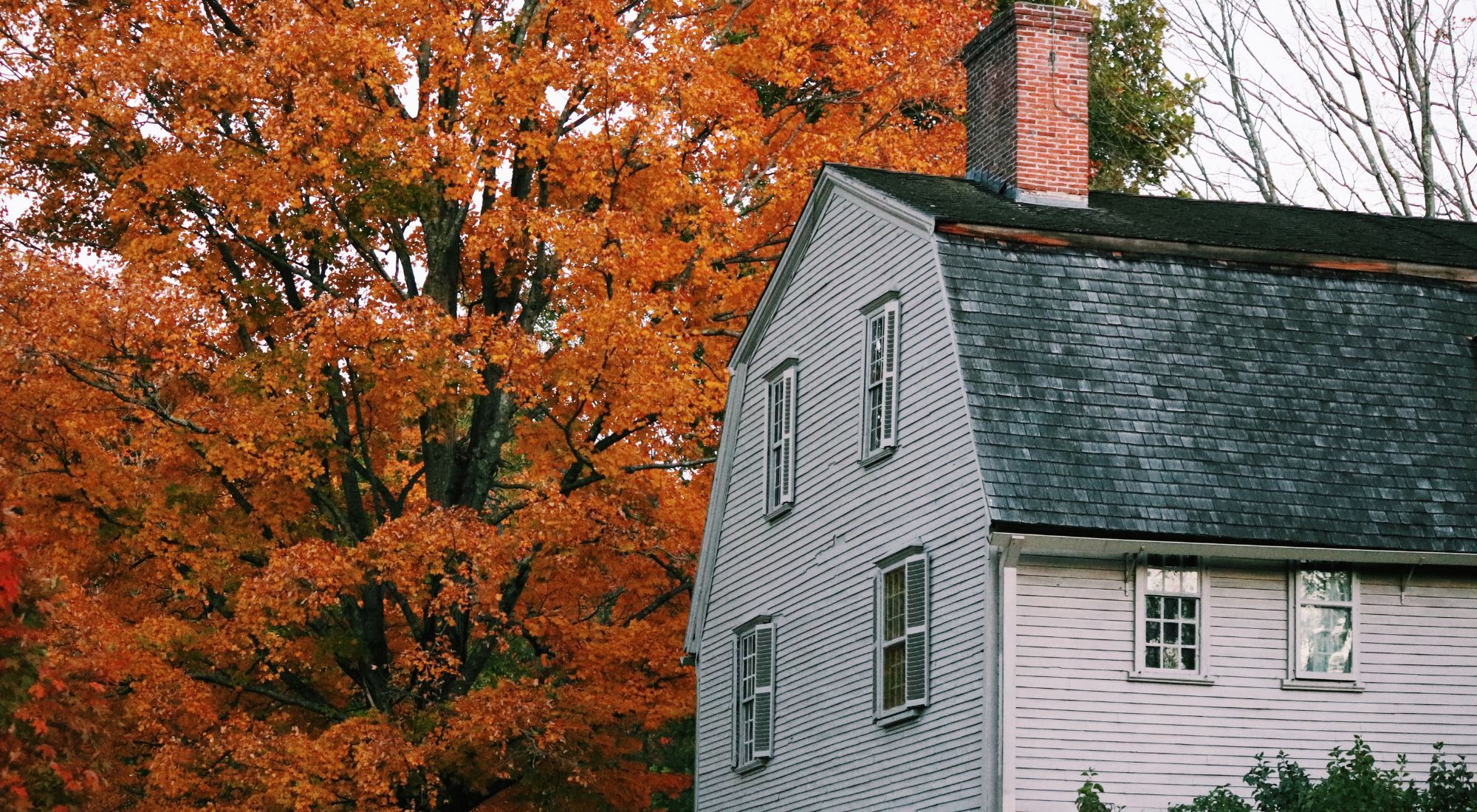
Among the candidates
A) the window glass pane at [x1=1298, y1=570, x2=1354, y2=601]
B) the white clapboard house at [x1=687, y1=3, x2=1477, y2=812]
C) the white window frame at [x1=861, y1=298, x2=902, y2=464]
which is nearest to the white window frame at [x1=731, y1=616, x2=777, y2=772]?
the white clapboard house at [x1=687, y1=3, x2=1477, y2=812]

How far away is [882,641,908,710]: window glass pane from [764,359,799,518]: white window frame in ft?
11.7

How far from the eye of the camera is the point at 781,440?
961 inches

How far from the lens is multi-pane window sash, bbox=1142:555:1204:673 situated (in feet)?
62.0

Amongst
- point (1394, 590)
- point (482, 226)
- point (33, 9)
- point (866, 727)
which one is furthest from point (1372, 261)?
point (33, 9)

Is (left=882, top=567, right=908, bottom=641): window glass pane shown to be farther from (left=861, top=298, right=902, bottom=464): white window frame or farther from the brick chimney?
the brick chimney

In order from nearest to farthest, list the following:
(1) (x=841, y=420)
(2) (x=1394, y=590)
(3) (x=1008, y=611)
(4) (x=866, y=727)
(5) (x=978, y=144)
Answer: (3) (x=1008, y=611)
(2) (x=1394, y=590)
(4) (x=866, y=727)
(1) (x=841, y=420)
(5) (x=978, y=144)

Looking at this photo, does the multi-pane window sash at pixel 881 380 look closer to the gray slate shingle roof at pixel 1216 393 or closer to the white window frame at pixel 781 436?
the gray slate shingle roof at pixel 1216 393

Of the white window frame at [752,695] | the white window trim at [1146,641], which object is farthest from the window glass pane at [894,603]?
the white window frame at [752,695]

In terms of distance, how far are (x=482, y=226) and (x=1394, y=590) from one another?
1354 cm

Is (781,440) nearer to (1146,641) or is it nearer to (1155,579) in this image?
(1155,579)

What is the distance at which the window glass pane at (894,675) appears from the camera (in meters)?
20.3

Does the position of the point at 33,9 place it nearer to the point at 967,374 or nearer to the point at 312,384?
the point at 312,384

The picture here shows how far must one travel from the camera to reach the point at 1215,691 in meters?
18.9

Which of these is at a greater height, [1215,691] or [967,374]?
[967,374]
